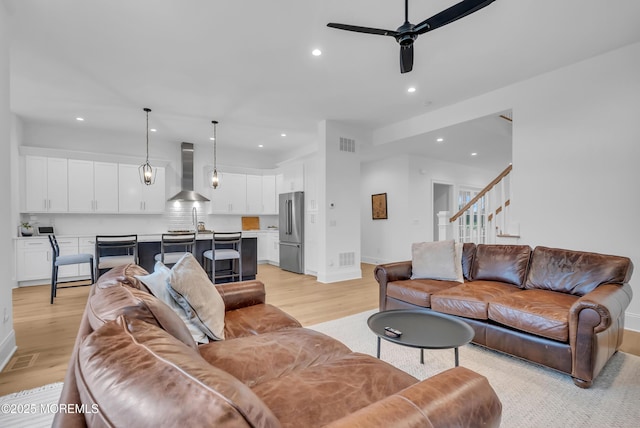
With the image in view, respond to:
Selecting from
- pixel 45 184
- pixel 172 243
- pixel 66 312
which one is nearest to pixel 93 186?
pixel 45 184

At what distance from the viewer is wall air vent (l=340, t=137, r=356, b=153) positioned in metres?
5.69

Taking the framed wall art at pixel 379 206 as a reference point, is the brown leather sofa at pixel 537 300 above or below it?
below

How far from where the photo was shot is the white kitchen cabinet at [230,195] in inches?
282

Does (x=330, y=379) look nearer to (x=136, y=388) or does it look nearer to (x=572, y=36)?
(x=136, y=388)

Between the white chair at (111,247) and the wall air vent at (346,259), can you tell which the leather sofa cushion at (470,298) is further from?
the white chair at (111,247)

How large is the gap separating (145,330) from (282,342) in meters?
0.93

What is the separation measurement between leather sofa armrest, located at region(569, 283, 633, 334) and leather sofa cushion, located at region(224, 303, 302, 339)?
74.0 inches

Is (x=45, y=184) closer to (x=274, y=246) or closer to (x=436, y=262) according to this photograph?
(x=274, y=246)

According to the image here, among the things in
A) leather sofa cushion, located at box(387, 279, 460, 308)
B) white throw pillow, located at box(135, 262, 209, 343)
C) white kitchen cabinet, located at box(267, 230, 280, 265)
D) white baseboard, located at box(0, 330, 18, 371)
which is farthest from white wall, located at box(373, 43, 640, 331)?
white baseboard, located at box(0, 330, 18, 371)

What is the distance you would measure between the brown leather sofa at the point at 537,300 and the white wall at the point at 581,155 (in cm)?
95

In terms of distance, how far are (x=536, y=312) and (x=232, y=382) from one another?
8.15 ft

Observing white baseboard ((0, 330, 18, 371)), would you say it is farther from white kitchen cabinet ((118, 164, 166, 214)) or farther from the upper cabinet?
the upper cabinet

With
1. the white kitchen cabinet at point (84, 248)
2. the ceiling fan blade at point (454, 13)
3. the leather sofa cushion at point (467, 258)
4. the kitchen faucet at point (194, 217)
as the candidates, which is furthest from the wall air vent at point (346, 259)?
the white kitchen cabinet at point (84, 248)

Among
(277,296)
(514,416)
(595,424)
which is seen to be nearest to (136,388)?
(514,416)
